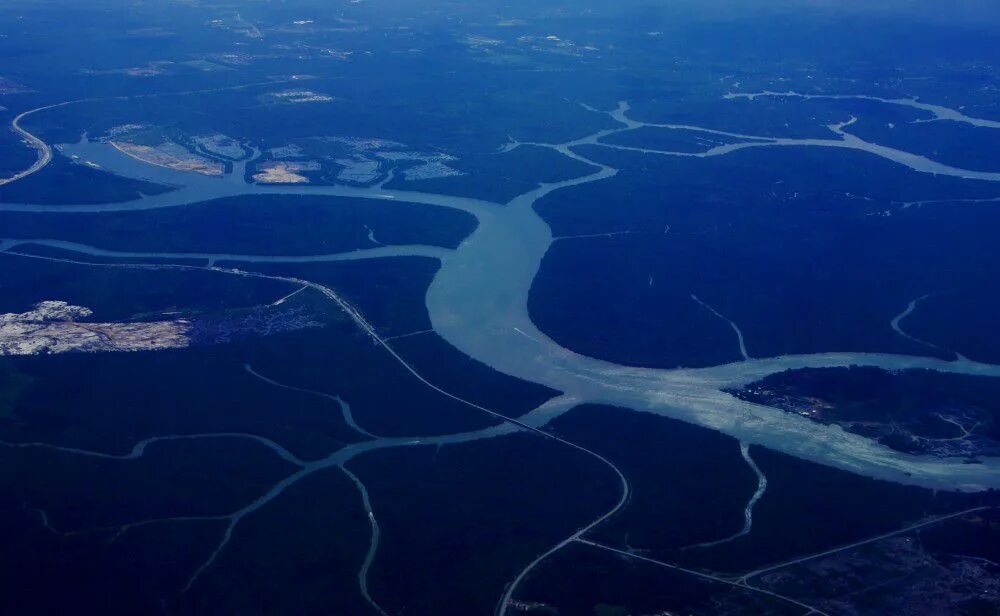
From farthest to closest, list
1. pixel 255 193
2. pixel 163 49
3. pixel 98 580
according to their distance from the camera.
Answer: pixel 163 49 < pixel 255 193 < pixel 98 580

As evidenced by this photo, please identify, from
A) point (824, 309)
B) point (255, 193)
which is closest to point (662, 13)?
point (255, 193)

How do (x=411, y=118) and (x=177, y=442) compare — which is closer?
(x=177, y=442)

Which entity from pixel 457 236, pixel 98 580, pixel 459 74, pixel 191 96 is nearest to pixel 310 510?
pixel 98 580

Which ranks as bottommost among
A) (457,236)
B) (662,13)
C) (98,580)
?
(98,580)

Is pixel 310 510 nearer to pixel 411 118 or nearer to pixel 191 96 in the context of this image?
pixel 411 118

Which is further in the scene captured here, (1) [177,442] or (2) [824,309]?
(2) [824,309]

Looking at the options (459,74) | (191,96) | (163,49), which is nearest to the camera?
(191,96)

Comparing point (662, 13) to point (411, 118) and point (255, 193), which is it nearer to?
point (411, 118)

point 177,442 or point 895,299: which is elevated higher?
point 895,299

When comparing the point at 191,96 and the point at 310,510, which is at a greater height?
the point at 191,96
